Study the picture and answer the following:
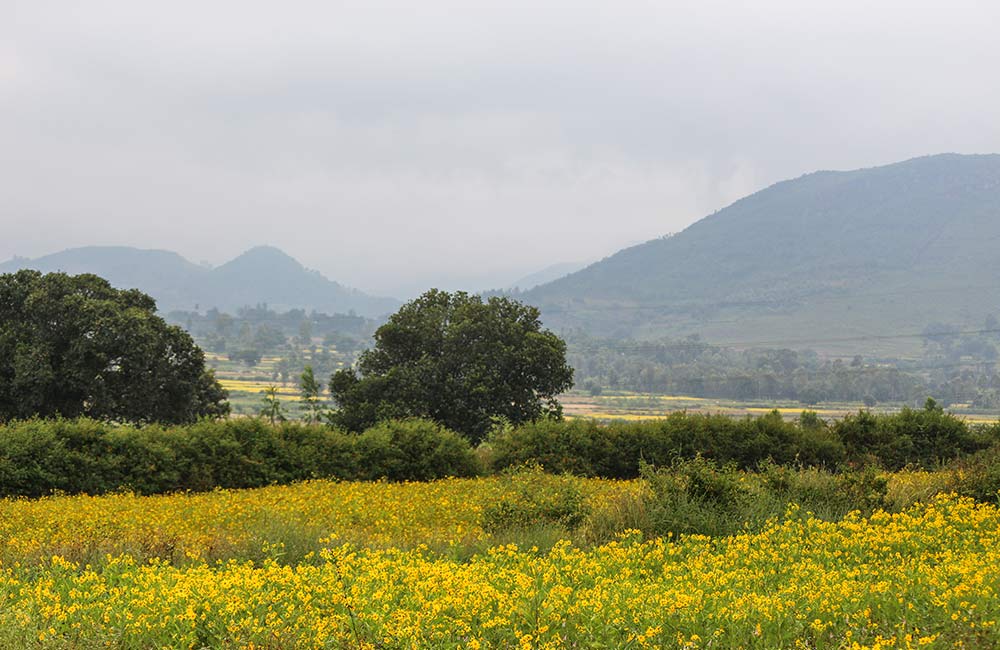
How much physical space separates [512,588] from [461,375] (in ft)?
90.1

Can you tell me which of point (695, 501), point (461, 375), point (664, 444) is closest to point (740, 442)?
point (664, 444)

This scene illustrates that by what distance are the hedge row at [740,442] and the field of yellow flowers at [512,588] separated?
34.2 feet

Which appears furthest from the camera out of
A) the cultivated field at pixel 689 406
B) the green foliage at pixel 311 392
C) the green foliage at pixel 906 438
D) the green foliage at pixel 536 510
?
the cultivated field at pixel 689 406

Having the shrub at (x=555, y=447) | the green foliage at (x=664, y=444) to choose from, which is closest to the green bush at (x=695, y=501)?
the shrub at (x=555, y=447)

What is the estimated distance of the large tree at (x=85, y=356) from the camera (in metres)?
30.7

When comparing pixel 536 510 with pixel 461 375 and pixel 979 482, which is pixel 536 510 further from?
pixel 461 375

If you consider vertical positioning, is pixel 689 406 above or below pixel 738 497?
below

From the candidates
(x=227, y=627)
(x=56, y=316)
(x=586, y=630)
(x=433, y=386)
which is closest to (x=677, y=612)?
(x=586, y=630)

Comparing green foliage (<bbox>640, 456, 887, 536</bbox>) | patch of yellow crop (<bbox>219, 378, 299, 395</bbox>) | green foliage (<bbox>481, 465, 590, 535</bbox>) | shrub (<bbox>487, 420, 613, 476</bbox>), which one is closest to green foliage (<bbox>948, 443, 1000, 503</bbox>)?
green foliage (<bbox>640, 456, 887, 536</bbox>)

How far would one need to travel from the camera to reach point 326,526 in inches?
496

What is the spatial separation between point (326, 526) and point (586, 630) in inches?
272

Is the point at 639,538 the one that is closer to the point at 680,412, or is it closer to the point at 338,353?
the point at 680,412

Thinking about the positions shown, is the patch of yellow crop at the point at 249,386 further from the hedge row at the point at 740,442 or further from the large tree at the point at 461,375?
the hedge row at the point at 740,442

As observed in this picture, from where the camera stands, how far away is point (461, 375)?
35.0 metres
